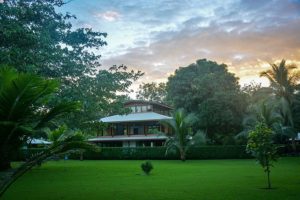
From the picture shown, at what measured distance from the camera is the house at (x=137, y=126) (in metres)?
53.9

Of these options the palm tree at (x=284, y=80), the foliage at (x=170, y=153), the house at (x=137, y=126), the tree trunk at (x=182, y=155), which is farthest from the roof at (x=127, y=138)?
the palm tree at (x=284, y=80)

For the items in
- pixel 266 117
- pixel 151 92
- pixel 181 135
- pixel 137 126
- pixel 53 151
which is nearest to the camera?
pixel 53 151

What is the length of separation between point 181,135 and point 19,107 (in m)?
31.2

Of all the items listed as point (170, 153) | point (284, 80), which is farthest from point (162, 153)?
point (284, 80)

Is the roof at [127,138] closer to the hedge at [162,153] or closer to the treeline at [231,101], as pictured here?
the treeline at [231,101]

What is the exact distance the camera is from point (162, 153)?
42.5m

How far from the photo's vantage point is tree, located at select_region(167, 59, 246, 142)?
1784 inches

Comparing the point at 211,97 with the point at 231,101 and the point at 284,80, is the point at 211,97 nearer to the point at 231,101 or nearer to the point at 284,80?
the point at 231,101

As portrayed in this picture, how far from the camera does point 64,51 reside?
75.9ft

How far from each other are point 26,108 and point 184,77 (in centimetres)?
4497

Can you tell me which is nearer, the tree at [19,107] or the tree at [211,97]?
the tree at [19,107]

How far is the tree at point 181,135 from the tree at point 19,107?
29986 millimetres

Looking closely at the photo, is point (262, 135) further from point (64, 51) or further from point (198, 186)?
point (64, 51)

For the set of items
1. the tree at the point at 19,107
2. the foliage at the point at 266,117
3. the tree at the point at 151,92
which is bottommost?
the tree at the point at 19,107
